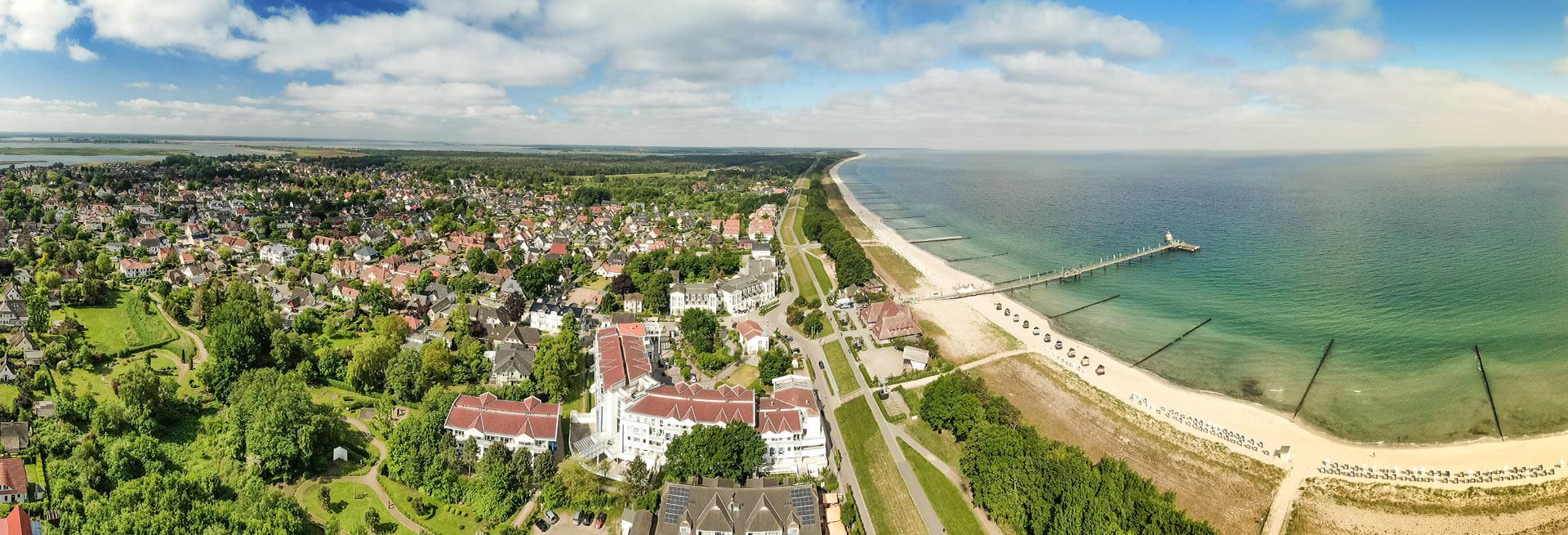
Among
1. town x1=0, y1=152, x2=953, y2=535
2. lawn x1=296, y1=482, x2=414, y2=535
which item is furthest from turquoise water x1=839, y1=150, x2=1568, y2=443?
lawn x1=296, y1=482, x2=414, y2=535

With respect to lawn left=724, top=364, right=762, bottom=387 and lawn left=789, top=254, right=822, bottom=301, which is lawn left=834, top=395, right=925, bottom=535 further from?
lawn left=789, top=254, right=822, bottom=301

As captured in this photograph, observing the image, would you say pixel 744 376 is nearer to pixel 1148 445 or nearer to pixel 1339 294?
pixel 1148 445

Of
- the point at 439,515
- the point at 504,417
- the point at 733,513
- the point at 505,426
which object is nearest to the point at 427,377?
the point at 504,417

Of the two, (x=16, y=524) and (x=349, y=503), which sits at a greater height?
(x=16, y=524)

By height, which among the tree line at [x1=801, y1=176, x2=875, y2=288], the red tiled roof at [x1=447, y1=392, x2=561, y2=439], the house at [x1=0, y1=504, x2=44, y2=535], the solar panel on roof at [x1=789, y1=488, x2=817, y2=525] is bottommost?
the solar panel on roof at [x1=789, y1=488, x2=817, y2=525]

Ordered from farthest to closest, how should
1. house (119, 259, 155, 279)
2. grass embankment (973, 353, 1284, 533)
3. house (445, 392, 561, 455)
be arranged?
1. house (119, 259, 155, 279)
2. house (445, 392, 561, 455)
3. grass embankment (973, 353, 1284, 533)

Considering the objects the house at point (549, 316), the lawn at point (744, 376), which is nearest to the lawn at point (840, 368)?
the lawn at point (744, 376)

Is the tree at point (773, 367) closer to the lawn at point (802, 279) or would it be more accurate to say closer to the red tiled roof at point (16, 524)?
the lawn at point (802, 279)
